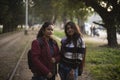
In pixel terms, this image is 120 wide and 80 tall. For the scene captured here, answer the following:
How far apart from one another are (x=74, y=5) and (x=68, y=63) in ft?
84.7

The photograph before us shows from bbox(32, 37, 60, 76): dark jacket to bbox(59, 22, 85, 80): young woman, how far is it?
391 millimetres

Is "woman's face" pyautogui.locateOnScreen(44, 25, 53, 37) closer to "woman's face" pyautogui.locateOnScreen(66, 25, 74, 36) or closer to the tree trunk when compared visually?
"woman's face" pyautogui.locateOnScreen(66, 25, 74, 36)

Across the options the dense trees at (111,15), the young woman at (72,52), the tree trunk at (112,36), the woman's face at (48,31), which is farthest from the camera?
the tree trunk at (112,36)

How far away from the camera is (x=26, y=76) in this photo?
1145cm

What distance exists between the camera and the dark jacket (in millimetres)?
5117

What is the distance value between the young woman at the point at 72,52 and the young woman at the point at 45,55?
0.19 metres

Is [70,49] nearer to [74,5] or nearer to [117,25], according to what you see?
[117,25]

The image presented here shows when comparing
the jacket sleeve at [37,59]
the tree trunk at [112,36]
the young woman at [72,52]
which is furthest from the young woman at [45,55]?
the tree trunk at [112,36]

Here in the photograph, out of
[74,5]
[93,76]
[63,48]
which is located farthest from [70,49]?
[74,5]

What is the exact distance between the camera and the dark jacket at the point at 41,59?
512 cm

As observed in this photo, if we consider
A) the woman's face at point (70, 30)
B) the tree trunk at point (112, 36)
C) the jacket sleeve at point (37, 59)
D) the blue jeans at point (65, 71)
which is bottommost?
the tree trunk at point (112, 36)

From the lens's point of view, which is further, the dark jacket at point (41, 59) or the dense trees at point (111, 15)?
the dense trees at point (111, 15)

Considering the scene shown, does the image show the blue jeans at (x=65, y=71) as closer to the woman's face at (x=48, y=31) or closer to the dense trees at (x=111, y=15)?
the woman's face at (x=48, y=31)

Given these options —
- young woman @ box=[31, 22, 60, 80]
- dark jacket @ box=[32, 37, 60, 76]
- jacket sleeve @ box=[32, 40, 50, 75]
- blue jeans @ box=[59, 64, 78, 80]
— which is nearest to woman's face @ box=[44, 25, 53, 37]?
young woman @ box=[31, 22, 60, 80]
